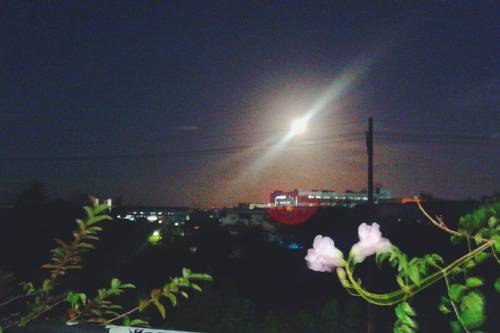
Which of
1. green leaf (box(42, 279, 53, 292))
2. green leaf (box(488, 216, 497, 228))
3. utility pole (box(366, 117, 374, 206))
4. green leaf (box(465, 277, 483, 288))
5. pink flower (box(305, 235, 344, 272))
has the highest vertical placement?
utility pole (box(366, 117, 374, 206))

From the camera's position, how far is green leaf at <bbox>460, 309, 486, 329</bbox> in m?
1.59

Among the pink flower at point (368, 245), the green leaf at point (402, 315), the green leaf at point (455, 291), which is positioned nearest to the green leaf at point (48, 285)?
the pink flower at point (368, 245)

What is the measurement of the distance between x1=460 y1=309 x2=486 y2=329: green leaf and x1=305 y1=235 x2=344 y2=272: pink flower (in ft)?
1.34

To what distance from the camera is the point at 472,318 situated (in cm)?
161

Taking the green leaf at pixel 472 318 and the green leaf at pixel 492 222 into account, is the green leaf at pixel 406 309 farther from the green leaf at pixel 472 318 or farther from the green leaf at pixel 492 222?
the green leaf at pixel 492 222

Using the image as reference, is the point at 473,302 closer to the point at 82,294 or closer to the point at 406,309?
the point at 406,309

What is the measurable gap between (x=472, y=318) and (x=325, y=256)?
0.49 meters

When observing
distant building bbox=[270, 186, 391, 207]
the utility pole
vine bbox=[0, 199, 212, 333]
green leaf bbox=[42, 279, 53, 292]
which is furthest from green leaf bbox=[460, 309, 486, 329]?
distant building bbox=[270, 186, 391, 207]

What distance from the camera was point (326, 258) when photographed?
1.83 meters

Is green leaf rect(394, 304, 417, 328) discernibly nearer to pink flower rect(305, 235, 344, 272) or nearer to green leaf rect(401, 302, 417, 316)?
green leaf rect(401, 302, 417, 316)

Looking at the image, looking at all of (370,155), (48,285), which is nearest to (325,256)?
(48,285)

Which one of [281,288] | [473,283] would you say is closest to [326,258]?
[473,283]

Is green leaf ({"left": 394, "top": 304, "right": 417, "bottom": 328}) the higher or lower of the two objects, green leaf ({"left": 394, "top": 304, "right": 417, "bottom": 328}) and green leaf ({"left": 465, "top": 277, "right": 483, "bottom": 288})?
the lower

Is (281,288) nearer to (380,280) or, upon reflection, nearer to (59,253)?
(380,280)
